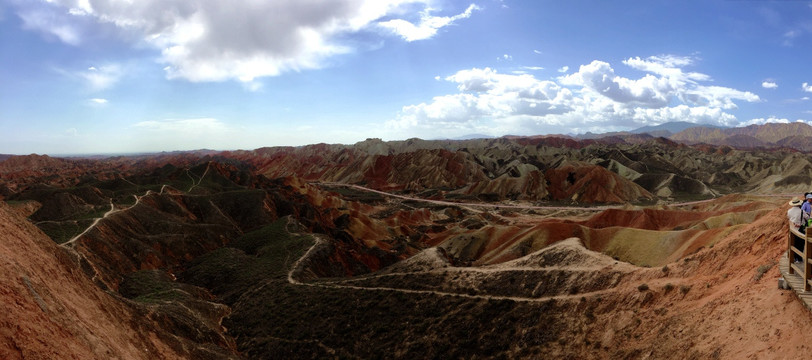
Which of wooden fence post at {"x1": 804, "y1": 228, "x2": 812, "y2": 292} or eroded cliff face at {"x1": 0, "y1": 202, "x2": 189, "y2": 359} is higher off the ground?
wooden fence post at {"x1": 804, "y1": 228, "x2": 812, "y2": 292}

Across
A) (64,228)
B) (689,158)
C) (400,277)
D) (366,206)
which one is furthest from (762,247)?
(689,158)

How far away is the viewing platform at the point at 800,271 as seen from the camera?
9.52m

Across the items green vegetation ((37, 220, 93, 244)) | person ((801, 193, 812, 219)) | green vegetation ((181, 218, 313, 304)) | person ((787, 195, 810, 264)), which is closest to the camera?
person ((787, 195, 810, 264))

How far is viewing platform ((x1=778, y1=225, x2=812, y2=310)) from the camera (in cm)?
952

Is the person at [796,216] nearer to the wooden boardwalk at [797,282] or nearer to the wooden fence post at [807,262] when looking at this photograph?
the wooden boardwalk at [797,282]

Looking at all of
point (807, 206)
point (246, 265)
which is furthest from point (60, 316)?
point (246, 265)

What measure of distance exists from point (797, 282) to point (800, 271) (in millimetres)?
547

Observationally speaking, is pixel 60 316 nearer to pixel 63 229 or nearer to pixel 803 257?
pixel 803 257

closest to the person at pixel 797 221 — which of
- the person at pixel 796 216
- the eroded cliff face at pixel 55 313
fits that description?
the person at pixel 796 216

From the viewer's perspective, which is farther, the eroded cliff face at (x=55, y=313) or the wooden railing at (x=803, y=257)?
the eroded cliff face at (x=55, y=313)

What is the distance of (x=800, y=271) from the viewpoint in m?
10.1

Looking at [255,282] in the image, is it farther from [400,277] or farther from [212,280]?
[400,277]

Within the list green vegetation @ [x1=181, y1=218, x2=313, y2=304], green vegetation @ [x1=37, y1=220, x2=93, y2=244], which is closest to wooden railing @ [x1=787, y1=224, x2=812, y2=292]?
green vegetation @ [x1=181, y1=218, x2=313, y2=304]

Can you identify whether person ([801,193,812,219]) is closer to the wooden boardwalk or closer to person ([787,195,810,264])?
person ([787,195,810,264])
